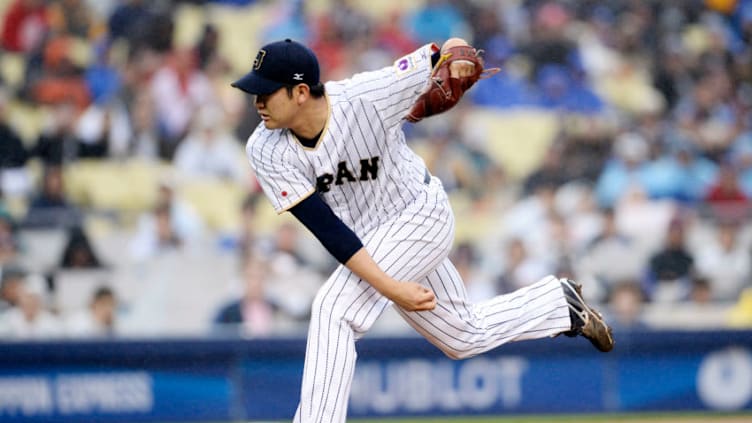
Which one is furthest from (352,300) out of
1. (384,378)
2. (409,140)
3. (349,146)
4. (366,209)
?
(409,140)

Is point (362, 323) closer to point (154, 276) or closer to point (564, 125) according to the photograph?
point (154, 276)

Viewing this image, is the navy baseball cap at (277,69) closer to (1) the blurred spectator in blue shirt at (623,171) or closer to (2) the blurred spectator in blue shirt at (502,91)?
(1) the blurred spectator in blue shirt at (623,171)

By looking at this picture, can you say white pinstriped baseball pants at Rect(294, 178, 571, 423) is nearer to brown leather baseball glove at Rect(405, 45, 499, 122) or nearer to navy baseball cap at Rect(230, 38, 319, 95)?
brown leather baseball glove at Rect(405, 45, 499, 122)

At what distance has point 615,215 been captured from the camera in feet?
30.9

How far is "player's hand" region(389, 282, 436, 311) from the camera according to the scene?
5.09 m

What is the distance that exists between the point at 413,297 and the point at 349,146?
26.5 inches

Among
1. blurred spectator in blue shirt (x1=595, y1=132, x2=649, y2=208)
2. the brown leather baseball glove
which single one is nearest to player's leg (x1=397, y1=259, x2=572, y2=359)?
the brown leather baseball glove

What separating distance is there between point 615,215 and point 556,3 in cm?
475

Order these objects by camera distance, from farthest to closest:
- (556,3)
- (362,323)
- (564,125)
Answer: (556,3) < (564,125) < (362,323)

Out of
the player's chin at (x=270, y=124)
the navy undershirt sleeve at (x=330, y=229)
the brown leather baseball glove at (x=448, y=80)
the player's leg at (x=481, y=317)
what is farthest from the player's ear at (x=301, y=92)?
the player's leg at (x=481, y=317)

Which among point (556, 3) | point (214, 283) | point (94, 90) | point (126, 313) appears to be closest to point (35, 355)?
point (126, 313)

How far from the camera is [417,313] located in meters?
5.39

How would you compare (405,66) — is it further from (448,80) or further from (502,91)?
(502,91)

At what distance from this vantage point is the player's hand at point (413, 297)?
5.09 m
